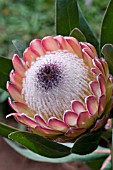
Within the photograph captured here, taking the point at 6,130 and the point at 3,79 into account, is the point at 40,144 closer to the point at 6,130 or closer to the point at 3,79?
the point at 6,130

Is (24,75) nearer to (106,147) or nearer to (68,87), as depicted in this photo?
(68,87)

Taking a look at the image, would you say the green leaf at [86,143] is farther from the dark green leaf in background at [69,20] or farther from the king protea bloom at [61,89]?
the dark green leaf in background at [69,20]

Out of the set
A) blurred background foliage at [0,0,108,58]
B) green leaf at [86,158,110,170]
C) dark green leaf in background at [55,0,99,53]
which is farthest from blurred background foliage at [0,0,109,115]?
dark green leaf in background at [55,0,99,53]

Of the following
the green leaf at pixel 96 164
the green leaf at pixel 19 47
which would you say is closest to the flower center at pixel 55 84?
the green leaf at pixel 19 47

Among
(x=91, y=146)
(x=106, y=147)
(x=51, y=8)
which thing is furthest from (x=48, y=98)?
(x=51, y=8)

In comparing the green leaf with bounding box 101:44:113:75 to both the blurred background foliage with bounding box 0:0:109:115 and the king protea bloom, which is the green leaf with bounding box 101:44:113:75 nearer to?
the king protea bloom

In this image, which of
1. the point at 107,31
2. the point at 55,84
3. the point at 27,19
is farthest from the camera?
the point at 27,19

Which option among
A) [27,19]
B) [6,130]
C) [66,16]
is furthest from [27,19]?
[6,130]
